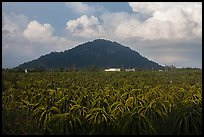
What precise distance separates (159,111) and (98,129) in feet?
3.76

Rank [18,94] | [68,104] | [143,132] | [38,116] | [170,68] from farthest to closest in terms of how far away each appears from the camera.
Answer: [170,68], [18,94], [68,104], [38,116], [143,132]

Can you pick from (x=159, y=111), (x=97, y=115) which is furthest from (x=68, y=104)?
(x=159, y=111)

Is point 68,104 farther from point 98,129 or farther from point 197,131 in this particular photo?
point 197,131

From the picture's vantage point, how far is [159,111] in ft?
16.8

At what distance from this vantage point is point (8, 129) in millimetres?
4609

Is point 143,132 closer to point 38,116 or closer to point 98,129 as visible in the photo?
point 98,129

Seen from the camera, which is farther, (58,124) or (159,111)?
(159,111)

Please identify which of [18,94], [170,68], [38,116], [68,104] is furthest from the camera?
[170,68]

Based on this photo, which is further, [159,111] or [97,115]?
[159,111]

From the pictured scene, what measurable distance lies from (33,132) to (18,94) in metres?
2.76

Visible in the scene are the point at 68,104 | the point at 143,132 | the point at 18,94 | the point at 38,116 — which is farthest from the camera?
the point at 18,94

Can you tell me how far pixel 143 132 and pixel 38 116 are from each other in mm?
1689

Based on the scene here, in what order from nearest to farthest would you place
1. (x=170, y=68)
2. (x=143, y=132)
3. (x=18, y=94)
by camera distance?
(x=143, y=132) < (x=18, y=94) < (x=170, y=68)

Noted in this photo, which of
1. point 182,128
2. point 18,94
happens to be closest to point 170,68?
point 18,94
